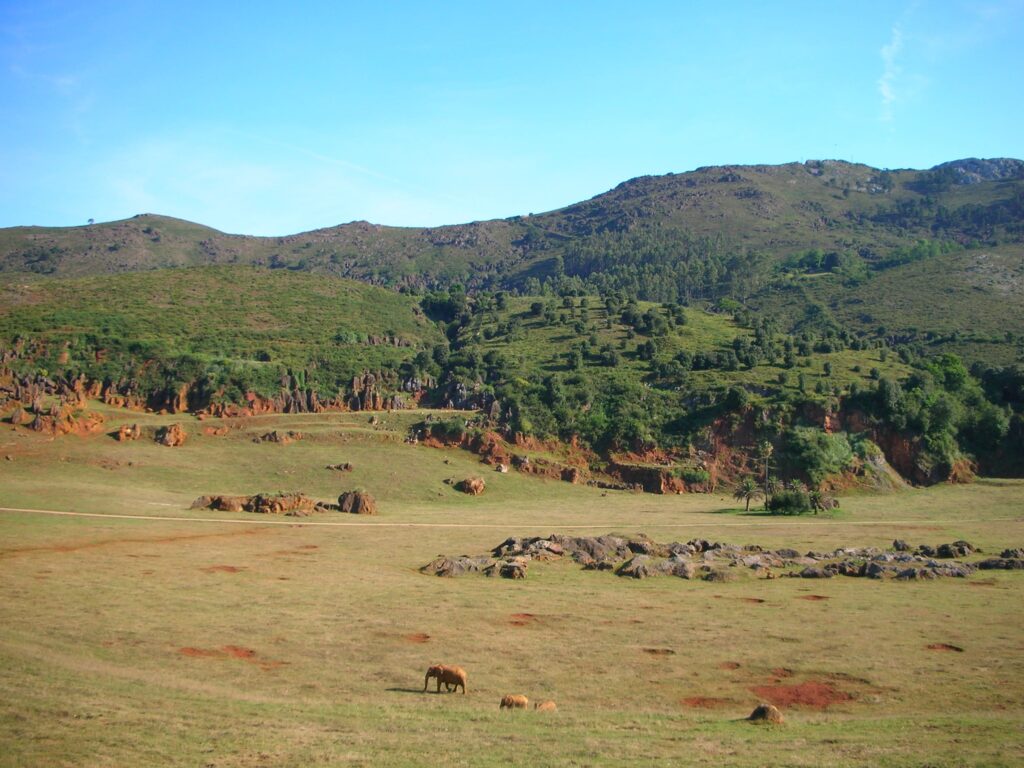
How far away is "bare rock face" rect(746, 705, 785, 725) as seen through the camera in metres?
15.8

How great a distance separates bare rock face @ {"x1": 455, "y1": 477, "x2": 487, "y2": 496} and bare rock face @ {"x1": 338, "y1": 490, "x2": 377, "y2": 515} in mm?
10441

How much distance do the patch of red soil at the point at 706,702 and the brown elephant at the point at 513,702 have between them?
3656mm

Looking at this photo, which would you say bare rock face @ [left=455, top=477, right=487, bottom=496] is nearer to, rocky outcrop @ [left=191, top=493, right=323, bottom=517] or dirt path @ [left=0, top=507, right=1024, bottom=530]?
dirt path @ [left=0, top=507, right=1024, bottom=530]

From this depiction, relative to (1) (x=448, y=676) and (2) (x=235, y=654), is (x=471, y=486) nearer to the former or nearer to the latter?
(2) (x=235, y=654)

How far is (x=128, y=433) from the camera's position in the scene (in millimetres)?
59969

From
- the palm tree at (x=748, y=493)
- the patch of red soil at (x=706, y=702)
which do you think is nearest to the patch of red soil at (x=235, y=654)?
the patch of red soil at (x=706, y=702)

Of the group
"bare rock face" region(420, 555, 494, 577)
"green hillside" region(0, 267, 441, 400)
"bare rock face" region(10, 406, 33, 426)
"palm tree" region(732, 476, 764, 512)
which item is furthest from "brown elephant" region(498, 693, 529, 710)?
"green hillside" region(0, 267, 441, 400)

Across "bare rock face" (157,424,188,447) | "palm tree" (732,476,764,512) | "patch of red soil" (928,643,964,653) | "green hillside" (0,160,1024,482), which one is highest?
"green hillside" (0,160,1024,482)

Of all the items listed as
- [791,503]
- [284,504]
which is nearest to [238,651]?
[284,504]

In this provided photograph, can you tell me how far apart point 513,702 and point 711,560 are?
20.6 meters

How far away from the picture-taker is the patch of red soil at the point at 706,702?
57.4 ft

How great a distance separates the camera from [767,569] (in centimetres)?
3412

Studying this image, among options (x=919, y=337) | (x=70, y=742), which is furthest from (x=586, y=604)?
(x=919, y=337)

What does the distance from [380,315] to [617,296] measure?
3609 cm
